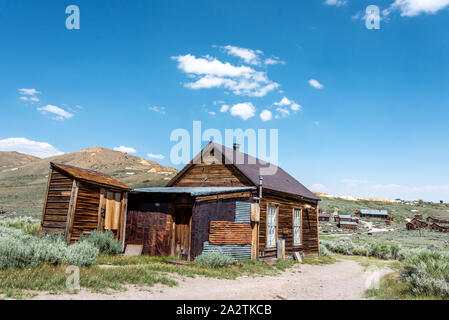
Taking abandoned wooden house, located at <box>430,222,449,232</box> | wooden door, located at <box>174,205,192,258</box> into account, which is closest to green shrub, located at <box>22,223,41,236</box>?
wooden door, located at <box>174,205,192,258</box>

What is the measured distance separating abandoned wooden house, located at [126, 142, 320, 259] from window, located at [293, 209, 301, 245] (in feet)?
0.95

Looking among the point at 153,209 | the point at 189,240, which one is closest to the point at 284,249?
the point at 189,240

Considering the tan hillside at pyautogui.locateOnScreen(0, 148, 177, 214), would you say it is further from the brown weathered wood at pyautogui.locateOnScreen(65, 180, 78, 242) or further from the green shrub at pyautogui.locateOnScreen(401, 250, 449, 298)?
the green shrub at pyautogui.locateOnScreen(401, 250, 449, 298)

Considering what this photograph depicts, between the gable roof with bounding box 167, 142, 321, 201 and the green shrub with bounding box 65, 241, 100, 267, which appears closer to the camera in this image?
the green shrub with bounding box 65, 241, 100, 267

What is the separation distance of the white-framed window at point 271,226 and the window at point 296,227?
2.20m

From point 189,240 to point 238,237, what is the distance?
7.14 ft

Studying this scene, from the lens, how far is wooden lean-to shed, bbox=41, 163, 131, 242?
11508 mm

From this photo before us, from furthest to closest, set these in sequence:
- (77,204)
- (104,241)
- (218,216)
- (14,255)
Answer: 1. (218,216)
2. (104,241)
3. (77,204)
4. (14,255)

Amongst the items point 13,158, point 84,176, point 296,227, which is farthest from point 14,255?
point 13,158

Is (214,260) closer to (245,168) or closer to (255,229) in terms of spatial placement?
(255,229)

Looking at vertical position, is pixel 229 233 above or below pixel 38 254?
above

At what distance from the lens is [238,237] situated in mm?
13344

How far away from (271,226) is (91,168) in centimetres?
8593

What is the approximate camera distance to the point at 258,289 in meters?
8.66
